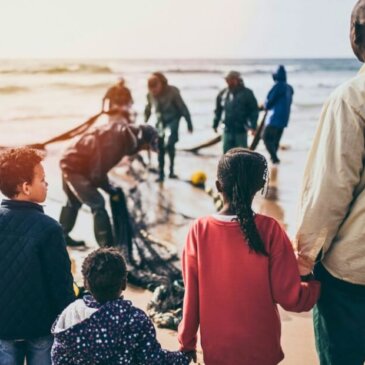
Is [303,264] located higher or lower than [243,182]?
lower

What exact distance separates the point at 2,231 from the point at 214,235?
87cm

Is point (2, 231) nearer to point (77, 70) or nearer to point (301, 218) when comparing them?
point (301, 218)

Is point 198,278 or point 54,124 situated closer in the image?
point 198,278

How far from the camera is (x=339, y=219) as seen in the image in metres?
2.25

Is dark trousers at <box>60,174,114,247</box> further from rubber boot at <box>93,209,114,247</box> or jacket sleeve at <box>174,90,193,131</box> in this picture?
jacket sleeve at <box>174,90,193,131</box>

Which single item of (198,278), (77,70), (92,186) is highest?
(198,278)

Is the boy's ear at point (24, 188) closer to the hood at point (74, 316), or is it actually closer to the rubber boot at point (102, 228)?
the hood at point (74, 316)

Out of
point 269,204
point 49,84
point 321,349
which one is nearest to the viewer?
point 321,349

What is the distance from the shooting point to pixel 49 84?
28.9 m

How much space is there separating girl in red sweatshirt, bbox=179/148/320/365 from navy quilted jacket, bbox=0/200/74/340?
55cm

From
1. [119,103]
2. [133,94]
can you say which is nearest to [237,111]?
[119,103]

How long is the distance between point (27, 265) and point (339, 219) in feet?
4.08

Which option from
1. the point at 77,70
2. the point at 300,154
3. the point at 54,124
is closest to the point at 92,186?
the point at 300,154

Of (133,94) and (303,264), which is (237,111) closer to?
(303,264)
